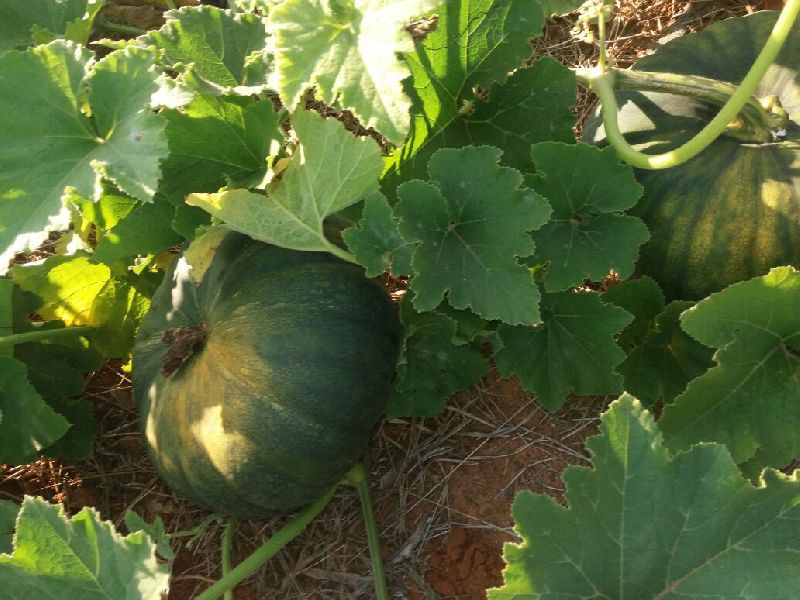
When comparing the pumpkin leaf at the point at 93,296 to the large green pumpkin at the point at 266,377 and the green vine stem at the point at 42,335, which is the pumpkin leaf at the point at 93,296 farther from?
the large green pumpkin at the point at 266,377

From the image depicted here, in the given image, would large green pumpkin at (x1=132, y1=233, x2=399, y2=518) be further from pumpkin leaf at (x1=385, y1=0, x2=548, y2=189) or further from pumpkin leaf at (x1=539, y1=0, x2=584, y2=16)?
pumpkin leaf at (x1=539, y1=0, x2=584, y2=16)

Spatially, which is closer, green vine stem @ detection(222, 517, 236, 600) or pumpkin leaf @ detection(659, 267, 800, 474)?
pumpkin leaf @ detection(659, 267, 800, 474)

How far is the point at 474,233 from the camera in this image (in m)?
1.81

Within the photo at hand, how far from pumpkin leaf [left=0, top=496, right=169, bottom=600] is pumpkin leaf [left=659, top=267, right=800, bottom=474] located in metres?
1.04

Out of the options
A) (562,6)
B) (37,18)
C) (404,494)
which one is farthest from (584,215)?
(37,18)

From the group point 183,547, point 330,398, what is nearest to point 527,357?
point 330,398

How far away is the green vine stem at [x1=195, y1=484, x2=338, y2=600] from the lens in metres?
1.92

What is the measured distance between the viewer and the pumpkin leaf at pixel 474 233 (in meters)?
1.74

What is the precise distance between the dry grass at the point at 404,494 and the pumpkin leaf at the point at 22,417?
1.07 feet

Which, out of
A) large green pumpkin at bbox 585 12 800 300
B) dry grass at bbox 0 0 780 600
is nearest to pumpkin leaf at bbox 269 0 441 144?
large green pumpkin at bbox 585 12 800 300

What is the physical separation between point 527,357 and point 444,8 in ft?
2.50

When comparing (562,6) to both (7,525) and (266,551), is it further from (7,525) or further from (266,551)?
(7,525)

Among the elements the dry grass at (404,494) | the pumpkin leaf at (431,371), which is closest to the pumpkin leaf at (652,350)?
the dry grass at (404,494)

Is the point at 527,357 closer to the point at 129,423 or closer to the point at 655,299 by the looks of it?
the point at 655,299
